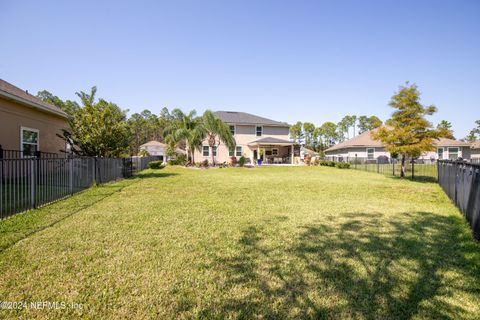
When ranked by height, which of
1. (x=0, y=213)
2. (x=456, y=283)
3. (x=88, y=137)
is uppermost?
(x=88, y=137)

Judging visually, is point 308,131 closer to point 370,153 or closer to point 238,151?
point 370,153

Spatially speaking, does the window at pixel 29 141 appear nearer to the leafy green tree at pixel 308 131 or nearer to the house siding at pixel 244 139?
the house siding at pixel 244 139

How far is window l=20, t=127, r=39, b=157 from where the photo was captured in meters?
12.1

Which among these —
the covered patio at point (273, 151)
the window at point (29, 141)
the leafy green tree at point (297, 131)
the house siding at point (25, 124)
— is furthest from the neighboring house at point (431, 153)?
the leafy green tree at point (297, 131)

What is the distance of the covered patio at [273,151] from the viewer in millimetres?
32375

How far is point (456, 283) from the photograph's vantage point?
115 inches

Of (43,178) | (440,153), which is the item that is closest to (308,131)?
(440,153)

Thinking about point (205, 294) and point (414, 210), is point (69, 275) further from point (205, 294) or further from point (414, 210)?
point (414, 210)

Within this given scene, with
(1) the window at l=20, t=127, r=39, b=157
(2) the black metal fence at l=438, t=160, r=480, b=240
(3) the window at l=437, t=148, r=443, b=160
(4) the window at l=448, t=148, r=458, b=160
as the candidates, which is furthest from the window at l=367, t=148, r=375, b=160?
(1) the window at l=20, t=127, r=39, b=157

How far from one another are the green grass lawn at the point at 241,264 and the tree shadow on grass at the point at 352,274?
1cm

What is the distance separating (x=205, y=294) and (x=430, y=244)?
157 inches

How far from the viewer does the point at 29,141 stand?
12.7 m

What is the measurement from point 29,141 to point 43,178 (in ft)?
26.7

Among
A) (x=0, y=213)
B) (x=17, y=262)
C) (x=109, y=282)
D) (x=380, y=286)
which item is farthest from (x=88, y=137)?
(x=380, y=286)
